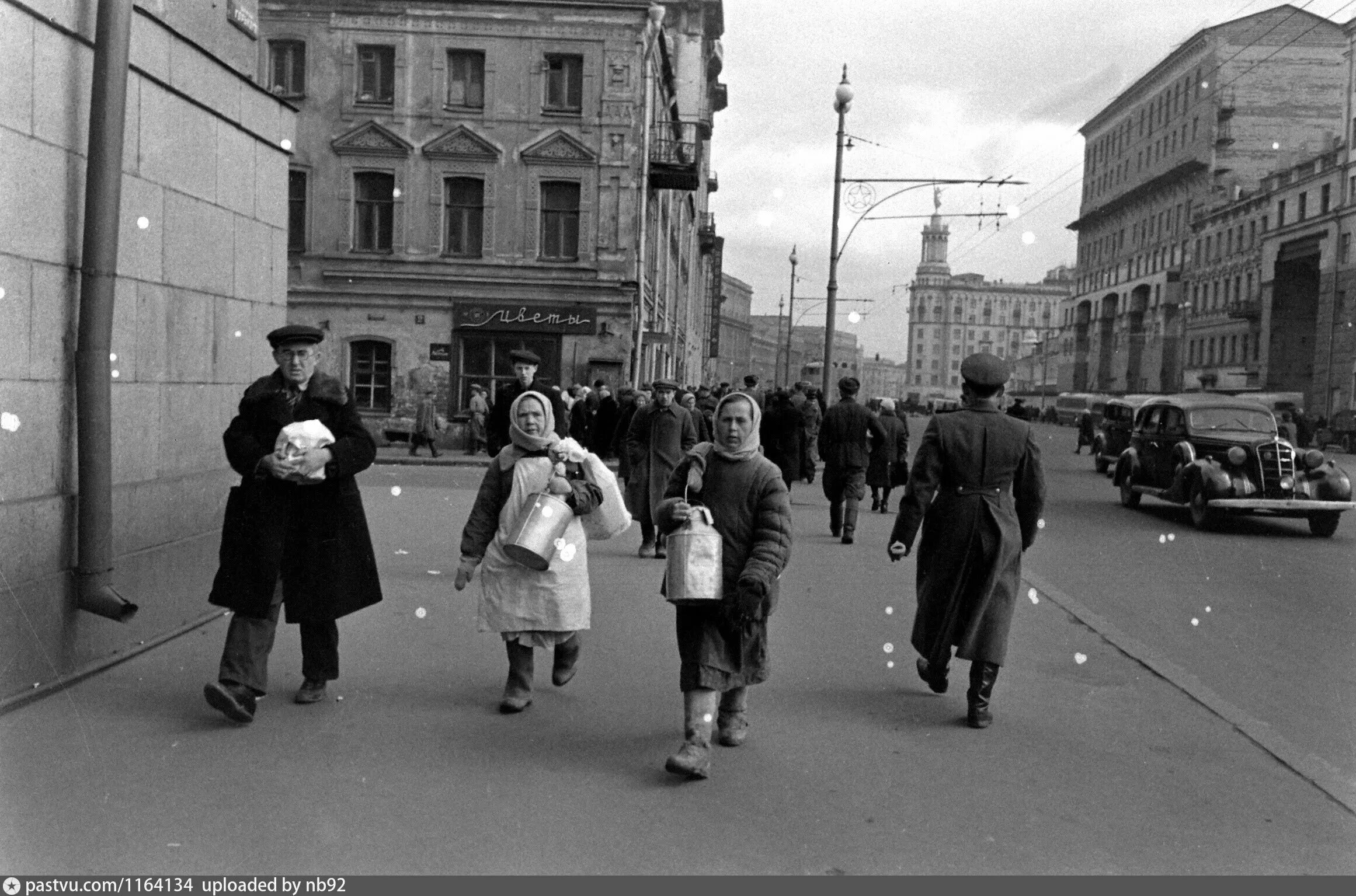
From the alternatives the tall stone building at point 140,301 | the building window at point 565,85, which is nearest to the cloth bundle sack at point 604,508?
the tall stone building at point 140,301

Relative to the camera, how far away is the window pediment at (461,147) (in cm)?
2984

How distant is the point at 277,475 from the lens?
547 centimetres

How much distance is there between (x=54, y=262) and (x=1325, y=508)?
46.3 ft

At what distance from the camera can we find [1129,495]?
19172 mm

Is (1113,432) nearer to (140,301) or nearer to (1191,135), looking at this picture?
(1191,135)

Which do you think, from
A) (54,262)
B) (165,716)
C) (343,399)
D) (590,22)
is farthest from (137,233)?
(590,22)

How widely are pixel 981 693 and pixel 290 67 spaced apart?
28.0 meters

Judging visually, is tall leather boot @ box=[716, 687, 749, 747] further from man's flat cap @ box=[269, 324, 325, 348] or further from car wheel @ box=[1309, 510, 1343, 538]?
car wheel @ box=[1309, 510, 1343, 538]

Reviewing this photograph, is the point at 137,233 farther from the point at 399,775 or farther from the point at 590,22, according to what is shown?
the point at 590,22

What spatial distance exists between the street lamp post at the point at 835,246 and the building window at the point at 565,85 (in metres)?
6.27

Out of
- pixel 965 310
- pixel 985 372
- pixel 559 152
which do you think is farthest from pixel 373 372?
pixel 965 310

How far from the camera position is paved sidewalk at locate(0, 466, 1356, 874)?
13.7ft

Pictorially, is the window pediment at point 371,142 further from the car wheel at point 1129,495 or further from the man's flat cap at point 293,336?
the man's flat cap at point 293,336

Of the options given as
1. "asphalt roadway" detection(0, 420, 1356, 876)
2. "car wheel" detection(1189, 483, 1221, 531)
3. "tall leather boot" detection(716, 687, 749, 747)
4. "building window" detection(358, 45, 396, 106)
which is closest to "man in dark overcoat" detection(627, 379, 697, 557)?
"asphalt roadway" detection(0, 420, 1356, 876)
